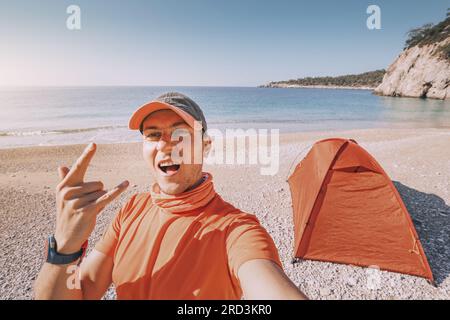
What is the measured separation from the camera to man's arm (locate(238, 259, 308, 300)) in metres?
1.42

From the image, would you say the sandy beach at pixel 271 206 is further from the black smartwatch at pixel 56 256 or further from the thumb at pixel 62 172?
the thumb at pixel 62 172

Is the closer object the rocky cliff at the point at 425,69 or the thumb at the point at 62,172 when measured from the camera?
the thumb at the point at 62,172

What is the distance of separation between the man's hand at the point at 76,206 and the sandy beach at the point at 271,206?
10.9ft

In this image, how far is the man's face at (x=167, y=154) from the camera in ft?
5.77

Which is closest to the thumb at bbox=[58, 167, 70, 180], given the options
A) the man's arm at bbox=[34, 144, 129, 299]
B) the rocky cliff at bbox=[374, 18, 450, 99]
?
the man's arm at bbox=[34, 144, 129, 299]

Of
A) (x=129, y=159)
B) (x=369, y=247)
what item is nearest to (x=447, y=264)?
(x=369, y=247)

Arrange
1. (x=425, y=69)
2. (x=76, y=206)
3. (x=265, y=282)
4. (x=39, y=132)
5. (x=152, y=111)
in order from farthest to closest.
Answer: (x=425, y=69) → (x=39, y=132) → (x=152, y=111) → (x=265, y=282) → (x=76, y=206)

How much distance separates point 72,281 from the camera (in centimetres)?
142

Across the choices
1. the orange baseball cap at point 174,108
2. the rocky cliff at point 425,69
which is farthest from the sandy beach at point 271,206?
the rocky cliff at point 425,69

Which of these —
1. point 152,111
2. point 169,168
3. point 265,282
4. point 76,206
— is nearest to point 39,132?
point 152,111

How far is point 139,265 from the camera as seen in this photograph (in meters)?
1.63

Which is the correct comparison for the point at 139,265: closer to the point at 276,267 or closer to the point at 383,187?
the point at 276,267

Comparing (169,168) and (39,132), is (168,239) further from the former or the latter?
(39,132)

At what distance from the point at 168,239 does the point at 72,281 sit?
575 millimetres
